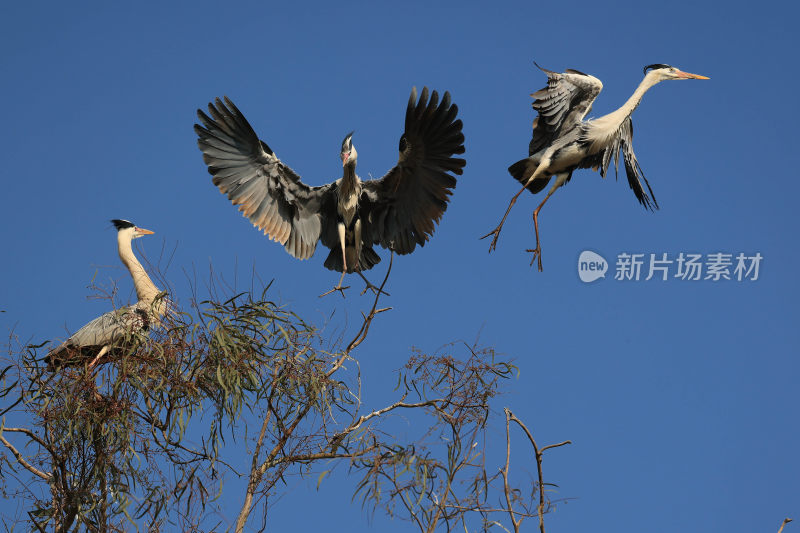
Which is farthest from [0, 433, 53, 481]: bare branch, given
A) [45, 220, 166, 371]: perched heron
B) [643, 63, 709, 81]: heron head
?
[643, 63, 709, 81]: heron head

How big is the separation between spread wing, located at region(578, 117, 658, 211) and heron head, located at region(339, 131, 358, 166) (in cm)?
161

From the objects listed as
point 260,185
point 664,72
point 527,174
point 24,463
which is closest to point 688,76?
point 664,72

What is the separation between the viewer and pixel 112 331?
5.66 meters

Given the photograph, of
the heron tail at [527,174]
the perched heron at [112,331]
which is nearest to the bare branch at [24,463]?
the perched heron at [112,331]

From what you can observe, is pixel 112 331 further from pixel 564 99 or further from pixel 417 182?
pixel 564 99

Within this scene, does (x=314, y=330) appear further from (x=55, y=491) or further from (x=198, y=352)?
(x=55, y=491)

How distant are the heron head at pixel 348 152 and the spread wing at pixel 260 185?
0.39 metres

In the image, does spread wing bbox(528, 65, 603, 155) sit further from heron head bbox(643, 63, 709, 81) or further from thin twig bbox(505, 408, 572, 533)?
thin twig bbox(505, 408, 572, 533)

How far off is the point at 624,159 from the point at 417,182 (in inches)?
61.8

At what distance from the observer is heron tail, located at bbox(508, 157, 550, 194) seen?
7.04 m

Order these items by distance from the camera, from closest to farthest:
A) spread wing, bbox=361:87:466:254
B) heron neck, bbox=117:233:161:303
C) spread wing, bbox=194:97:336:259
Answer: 1. heron neck, bbox=117:233:161:303
2. spread wing, bbox=361:87:466:254
3. spread wing, bbox=194:97:336:259

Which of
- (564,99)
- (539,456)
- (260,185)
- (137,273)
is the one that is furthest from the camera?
(260,185)

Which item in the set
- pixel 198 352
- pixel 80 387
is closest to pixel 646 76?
pixel 198 352

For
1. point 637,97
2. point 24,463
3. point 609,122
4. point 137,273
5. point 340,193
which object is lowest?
point 24,463
